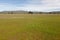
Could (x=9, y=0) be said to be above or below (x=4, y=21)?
above

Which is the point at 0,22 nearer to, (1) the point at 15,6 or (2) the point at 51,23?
(1) the point at 15,6

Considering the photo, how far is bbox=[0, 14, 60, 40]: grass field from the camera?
2.08 feet

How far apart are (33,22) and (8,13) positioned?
143 millimetres

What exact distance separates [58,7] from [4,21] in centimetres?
31

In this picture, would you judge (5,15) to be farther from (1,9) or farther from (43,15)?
(43,15)

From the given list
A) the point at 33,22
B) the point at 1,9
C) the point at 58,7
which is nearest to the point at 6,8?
the point at 1,9

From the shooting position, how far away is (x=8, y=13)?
65 centimetres

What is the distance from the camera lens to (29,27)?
25.4 inches

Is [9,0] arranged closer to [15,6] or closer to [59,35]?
[15,6]

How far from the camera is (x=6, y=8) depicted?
2.18 ft

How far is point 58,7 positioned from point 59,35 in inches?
6.1

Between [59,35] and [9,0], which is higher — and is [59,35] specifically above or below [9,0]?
below

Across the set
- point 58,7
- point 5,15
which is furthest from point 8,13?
point 58,7

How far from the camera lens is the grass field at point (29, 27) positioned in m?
0.63
